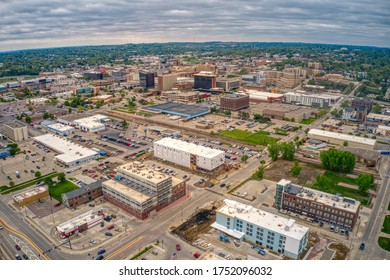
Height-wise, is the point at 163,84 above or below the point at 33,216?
above

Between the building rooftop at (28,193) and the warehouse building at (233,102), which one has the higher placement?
the warehouse building at (233,102)

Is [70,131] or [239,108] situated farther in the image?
[239,108]

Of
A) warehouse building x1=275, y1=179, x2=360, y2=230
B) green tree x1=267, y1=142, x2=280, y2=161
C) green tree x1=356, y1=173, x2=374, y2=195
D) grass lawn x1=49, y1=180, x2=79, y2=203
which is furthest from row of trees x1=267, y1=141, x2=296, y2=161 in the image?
grass lawn x1=49, y1=180, x2=79, y2=203

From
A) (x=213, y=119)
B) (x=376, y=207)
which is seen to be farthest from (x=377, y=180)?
(x=213, y=119)

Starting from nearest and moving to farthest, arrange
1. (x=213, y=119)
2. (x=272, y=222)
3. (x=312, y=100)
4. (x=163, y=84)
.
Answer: (x=272, y=222) → (x=213, y=119) → (x=312, y=100) → (x=163, y=84)

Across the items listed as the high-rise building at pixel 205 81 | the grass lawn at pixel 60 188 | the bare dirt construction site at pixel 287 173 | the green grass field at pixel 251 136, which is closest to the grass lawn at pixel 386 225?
the bare dirt construction site at pixel 287 173

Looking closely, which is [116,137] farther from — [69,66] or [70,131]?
[69,66]

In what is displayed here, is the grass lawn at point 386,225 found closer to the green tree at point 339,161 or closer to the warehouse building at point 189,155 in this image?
the green tree at point 339,161
